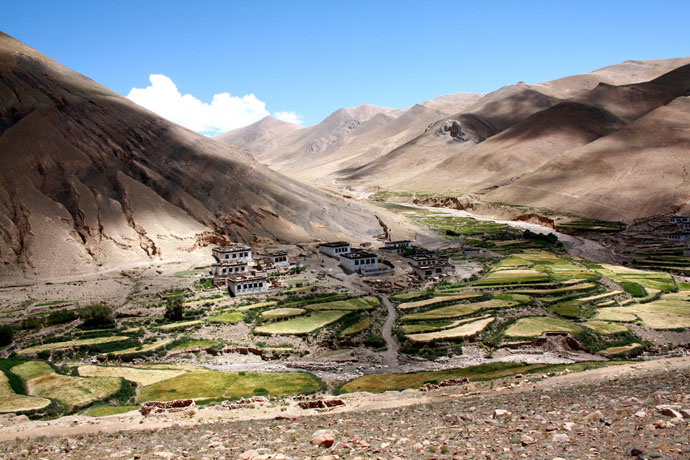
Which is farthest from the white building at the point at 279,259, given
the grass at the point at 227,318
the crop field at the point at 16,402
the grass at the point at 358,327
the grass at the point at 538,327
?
the crop field at the point at 16,402

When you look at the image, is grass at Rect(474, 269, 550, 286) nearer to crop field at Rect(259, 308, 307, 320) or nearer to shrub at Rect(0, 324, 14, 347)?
crop field at Rect(259, 308, 307, 320)

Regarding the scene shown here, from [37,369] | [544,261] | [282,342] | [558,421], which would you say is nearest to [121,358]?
[37,369]

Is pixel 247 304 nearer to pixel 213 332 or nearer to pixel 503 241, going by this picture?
pixel 213 332

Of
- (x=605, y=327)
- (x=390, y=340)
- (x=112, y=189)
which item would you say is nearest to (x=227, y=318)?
(x=390, y=340)

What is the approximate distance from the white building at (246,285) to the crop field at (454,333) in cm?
1997

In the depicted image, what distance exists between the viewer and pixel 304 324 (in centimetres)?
4047

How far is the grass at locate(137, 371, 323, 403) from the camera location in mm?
26500

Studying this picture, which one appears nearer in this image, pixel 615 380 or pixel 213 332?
pixel 615 380

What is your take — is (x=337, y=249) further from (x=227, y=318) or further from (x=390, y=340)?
(x=390, y=340)

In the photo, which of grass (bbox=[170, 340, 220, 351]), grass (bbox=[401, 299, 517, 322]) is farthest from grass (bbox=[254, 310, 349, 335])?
grass (bbox=[401, 299, 517, 322])

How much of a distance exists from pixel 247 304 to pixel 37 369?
19.3m

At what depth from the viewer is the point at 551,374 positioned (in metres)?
24.7

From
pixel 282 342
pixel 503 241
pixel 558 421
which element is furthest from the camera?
pixel 503 241

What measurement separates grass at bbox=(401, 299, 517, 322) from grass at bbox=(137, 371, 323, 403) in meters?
13.7
